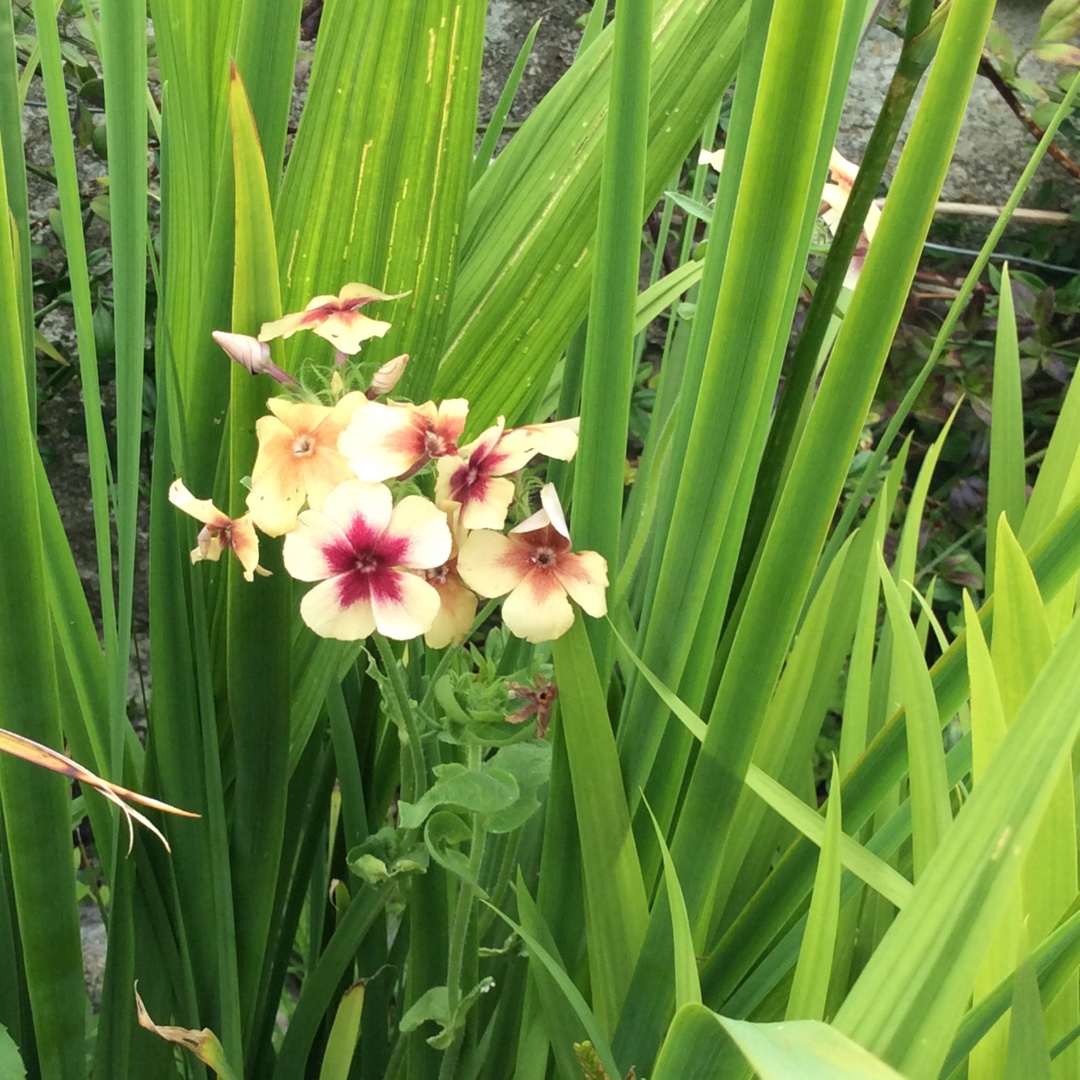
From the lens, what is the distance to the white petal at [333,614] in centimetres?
31

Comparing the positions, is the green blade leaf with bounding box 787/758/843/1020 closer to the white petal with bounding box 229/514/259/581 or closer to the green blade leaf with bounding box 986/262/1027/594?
the white petal with bounding box 229/514/259/581

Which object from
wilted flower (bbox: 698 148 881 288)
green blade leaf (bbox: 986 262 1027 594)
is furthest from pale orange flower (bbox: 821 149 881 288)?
green blade leaf (bbox: 986 262 1027 594)

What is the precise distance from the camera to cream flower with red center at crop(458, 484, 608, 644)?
314 mm

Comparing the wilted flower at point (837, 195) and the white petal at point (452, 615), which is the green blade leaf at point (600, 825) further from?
the wilted flower at point (837, 195)

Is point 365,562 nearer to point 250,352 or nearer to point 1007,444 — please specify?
point 250,352

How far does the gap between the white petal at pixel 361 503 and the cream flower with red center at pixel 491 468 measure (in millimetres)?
22

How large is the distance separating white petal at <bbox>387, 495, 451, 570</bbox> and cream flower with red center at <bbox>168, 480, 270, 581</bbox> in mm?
46

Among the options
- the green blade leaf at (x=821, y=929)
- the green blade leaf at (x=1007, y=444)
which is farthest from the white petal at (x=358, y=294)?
the green blade leaf at (x=1007, y=444)

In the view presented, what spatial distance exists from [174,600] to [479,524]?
0.53 ft

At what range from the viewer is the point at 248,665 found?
370mm

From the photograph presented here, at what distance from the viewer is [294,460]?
12.9 inches

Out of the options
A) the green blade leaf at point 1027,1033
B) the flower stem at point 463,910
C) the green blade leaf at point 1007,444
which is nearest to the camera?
the green blade leaf at point 1027,1033

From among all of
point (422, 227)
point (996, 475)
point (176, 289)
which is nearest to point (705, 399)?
point (422, 227)

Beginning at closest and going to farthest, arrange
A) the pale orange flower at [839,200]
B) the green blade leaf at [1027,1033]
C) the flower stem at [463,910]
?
the green blade leaf at [1027,1033] < the flower stem at [463,910] < the pale orange flower at [839,200]
